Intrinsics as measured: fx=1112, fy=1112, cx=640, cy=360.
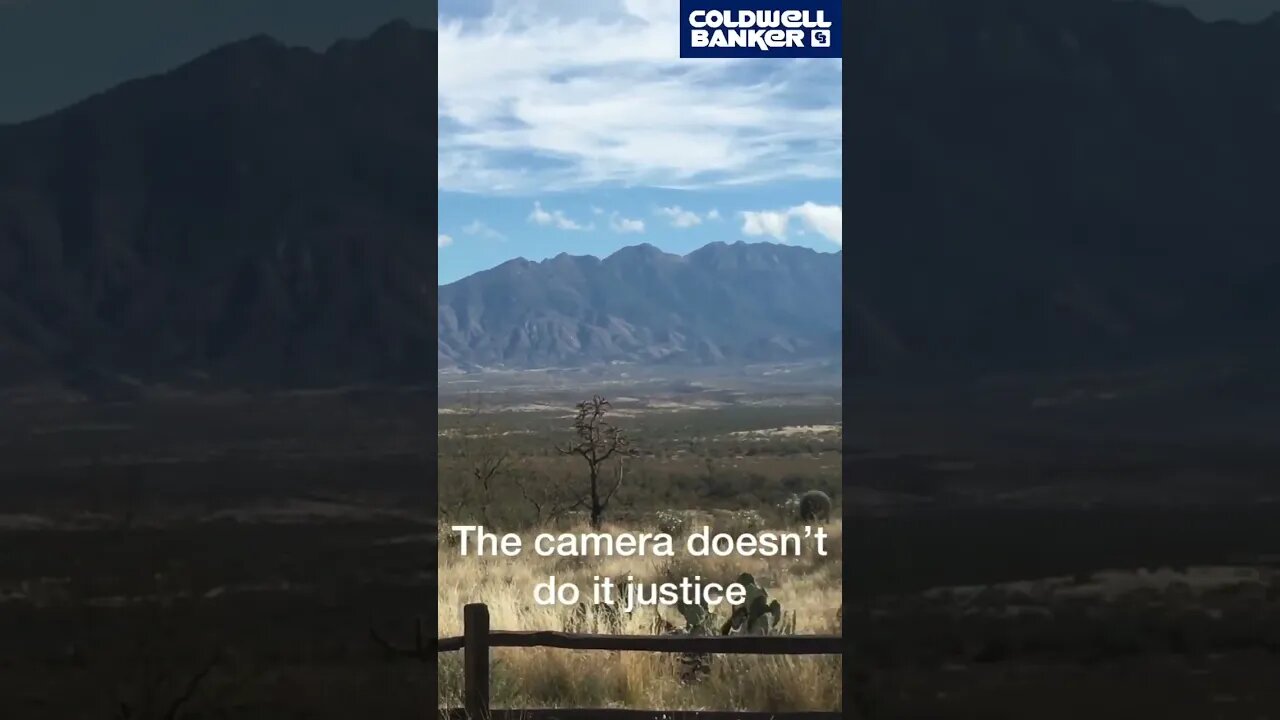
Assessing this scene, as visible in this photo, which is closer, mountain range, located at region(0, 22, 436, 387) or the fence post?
mountain range, located at region(0, 22, 436, 387)

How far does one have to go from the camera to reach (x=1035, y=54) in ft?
9.24

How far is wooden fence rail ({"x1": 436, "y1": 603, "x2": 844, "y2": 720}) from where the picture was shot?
377cm

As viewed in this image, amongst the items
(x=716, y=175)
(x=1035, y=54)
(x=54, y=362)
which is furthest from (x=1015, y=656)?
(x=716, y=175)

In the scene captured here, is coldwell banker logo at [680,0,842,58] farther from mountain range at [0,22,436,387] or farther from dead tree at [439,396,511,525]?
dead tree at [439,396,511,525]

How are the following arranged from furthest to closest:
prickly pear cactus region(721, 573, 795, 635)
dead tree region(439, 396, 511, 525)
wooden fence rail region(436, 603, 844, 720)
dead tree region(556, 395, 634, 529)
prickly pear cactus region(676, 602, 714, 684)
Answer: dead tree region(439, 396, 511, 525) < dead tree region(556, 395, 634, 529) < prickly pear cactus region(676, 602, 714, 684) < prickly pear cactus region(721, 573, 795, 635) < wooden fence rail region(436, 603, 844, 720)

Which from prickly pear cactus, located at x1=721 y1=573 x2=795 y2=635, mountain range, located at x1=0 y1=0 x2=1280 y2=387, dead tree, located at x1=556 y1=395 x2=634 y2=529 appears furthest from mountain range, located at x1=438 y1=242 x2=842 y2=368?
mountain range, located at x1=0 y1=0 x2=1280 y2=387

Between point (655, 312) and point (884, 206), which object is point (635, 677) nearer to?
point (884, 206)

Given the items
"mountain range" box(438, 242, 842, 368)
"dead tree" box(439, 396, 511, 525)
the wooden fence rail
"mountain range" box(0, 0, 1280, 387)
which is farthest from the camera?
"mountain range" box(438, 242, 842, 368)

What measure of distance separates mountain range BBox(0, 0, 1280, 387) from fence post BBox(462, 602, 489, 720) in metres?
1.54

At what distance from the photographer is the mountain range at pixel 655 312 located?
26.7 metres

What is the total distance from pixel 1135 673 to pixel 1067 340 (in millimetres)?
861

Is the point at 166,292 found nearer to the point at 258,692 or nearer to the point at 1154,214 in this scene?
the point at 258,692

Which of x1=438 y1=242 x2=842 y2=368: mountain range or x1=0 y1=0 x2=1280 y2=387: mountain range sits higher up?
x1=438 y1=242 x2=842 y2=368: mountain range

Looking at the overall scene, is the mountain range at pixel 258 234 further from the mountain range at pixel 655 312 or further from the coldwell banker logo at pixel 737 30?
the mountain range at pixel 655 312
